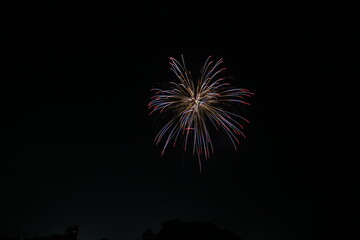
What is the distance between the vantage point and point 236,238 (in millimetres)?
64812

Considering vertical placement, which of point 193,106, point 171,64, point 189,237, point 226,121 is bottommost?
point 189,237

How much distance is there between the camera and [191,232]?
5766 centimetres

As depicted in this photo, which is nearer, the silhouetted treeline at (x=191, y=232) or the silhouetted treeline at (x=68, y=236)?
the silhouetted treeline at (x=191, y=232)

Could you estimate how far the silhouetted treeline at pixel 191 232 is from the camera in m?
57.0

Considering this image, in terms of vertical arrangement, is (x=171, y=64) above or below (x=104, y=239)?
above

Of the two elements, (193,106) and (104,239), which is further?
(104,239)

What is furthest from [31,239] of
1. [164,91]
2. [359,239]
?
[359,239]

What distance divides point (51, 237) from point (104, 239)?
48.4ft

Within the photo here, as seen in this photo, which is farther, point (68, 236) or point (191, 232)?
point (68, 236)

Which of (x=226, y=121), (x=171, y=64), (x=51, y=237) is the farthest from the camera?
(x=51, y=237)

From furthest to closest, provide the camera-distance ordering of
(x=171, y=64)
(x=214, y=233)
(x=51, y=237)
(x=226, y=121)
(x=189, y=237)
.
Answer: (x=51, y=237) → (x=214, y=233) → (x=189, y=237) → (x=171, y=64) → (x=226, y=121)

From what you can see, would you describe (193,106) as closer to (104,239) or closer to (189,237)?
(189,237)

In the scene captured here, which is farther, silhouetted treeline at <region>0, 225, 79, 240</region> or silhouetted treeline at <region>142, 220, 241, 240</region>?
silhouetted treeline at <region>0, 225, 79, 240</region>

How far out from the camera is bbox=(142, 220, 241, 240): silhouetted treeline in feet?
187
